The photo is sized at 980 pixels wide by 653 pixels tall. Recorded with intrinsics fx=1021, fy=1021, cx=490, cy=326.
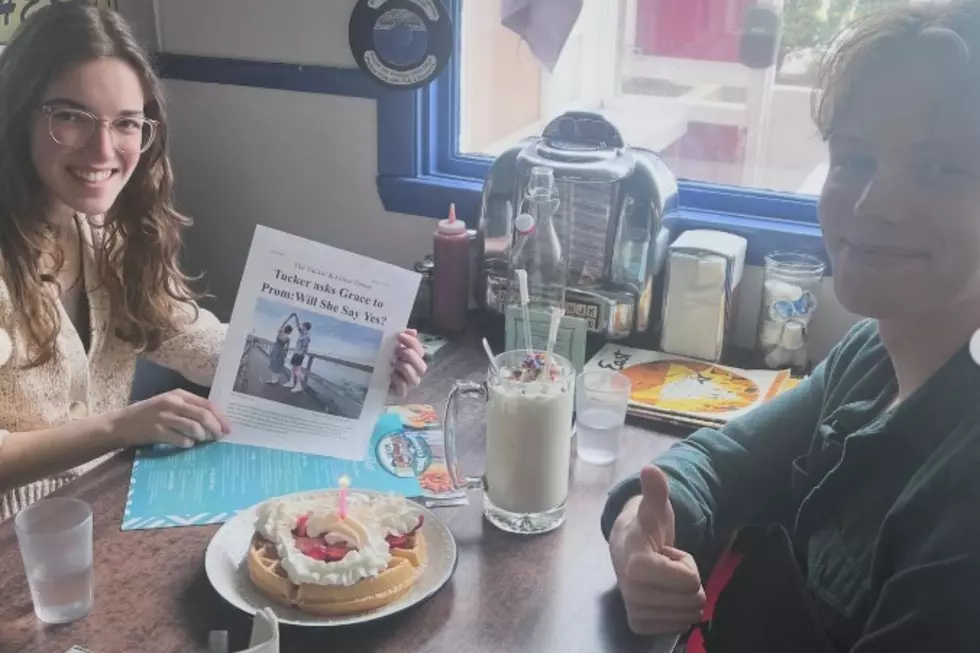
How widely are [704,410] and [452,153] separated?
0.82 m

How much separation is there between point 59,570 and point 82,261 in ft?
2.42

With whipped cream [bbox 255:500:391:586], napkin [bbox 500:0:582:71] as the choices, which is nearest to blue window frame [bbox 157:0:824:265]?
napkin [bbox 500:0:582:71]

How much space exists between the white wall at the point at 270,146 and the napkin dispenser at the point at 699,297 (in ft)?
1.80

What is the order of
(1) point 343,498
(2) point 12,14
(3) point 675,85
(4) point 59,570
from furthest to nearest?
(3) point 675,85, (2) point 12,14, (1) point 343,498, (4) point 59,570

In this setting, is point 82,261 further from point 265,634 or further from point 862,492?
point 862,492

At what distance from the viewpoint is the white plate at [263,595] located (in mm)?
920

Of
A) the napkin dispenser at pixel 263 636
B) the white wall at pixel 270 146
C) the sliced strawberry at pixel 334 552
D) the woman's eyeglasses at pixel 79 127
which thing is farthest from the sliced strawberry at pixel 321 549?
the white wall at pixel 270 146

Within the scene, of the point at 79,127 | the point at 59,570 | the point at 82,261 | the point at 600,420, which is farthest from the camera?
the point at 82,261

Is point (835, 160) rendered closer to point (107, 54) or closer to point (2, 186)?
point (107, 54)

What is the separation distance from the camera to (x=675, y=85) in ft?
6.16

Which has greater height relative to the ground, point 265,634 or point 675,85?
point 675,85

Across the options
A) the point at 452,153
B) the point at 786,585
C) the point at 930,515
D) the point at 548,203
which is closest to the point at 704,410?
the point at 548,203

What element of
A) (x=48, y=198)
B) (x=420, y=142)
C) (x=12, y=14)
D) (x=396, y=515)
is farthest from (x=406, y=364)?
(x=12, y=14)

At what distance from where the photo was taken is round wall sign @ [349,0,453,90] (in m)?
1.83
